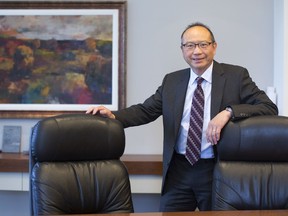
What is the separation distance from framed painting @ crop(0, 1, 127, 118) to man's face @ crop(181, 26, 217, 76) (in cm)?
104

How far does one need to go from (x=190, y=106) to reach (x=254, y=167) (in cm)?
58

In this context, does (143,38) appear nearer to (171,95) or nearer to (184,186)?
(171,95)

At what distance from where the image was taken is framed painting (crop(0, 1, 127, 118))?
3.24 metres

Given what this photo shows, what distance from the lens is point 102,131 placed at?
198 centimetres

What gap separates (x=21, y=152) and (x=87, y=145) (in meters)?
1.58

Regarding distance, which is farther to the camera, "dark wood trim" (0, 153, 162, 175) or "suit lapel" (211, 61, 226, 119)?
"dark wood trim" (0, 153, 162, 175)

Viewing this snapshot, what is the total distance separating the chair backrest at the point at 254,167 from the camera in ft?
6.20

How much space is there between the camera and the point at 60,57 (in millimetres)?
3285

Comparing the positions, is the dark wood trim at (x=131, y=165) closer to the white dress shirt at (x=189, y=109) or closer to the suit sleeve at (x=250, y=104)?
the white dress shirt at (x=189, y=109)

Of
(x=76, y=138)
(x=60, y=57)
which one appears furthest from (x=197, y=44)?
(x=60, y=57)

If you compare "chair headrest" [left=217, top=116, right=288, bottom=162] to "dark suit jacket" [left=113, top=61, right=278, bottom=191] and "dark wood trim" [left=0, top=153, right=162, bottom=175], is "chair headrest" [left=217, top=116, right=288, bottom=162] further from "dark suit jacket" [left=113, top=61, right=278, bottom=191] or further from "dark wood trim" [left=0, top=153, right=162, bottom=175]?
"dark wood trim" [left=0, top=153, right=162, bottom=175]

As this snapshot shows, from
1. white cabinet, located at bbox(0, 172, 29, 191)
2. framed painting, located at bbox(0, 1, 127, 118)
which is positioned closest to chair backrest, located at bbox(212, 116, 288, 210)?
framed painting, located at bbox(0, 1, 127, 118)

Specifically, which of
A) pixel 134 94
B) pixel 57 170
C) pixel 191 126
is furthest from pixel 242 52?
pixel 57 170

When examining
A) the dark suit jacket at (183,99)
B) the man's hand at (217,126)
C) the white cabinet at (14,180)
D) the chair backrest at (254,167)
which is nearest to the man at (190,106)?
the dark suit jacket at (183,99)
